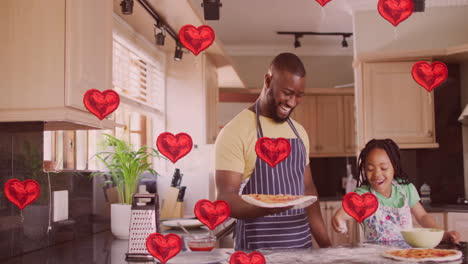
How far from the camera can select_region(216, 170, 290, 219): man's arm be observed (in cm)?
185

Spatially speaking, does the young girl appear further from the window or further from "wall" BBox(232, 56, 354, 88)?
"wall" BBox(232, 56, 354, 88)

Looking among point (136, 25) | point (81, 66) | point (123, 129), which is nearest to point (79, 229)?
point (81, 66)

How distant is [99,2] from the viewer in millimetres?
2057

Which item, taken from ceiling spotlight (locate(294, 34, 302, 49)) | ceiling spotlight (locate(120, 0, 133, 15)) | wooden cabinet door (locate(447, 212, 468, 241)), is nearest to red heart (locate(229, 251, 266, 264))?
ceiling spotlight (locate(120, 0, 133, 15))

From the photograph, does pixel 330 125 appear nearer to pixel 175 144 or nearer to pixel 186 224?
pixel 186 224

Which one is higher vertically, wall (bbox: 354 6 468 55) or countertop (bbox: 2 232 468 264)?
wall (bbox: 354 6 468 55)

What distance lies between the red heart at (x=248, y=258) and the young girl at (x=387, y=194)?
93 cm

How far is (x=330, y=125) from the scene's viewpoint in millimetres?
6238

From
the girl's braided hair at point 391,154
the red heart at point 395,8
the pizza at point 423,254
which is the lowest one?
the pizza at point 423,254

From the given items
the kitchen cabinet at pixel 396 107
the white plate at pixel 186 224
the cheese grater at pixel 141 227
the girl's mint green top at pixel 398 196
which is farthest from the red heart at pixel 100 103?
the kitchen cabinet at pixel 396 107

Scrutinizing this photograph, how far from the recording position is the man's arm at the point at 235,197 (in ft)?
6.07

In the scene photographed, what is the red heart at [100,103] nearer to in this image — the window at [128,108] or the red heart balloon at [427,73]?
the window at [128,108]

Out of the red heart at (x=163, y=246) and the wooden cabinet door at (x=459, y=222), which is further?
A: the wooden cabinet door at (x=459, y=222)

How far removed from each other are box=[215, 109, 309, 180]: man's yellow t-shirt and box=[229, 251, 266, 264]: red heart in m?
0.47
